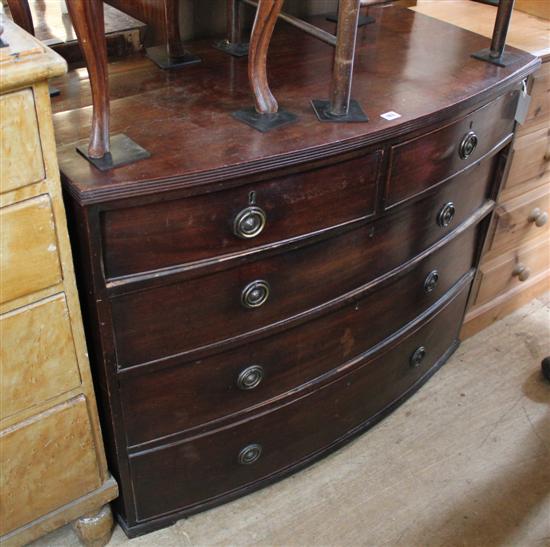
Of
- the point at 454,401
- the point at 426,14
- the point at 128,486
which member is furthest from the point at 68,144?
the point at 454,401

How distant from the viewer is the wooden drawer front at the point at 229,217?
3.53 feet

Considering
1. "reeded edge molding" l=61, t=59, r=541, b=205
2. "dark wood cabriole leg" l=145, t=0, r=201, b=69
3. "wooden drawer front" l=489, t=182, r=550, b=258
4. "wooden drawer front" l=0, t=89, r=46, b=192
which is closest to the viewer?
"wooden drawer front" l=0, t=89, r=46, b=192

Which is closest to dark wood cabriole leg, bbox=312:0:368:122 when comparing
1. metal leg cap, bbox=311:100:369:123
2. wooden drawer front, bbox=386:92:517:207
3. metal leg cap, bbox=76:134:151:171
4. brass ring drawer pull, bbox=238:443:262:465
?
metal leg cap, bbox=311:100:369:123

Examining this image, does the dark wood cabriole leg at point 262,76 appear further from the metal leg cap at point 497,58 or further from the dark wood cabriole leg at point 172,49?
the metal leg cap at point 497,58

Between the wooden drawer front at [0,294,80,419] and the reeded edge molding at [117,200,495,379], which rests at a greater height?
the wooden drawer front at [0,294,80,419]

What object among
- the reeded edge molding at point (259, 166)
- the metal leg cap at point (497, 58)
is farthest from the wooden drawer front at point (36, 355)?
the metal leg cap at point (497, 58)

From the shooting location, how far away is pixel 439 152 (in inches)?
55.2

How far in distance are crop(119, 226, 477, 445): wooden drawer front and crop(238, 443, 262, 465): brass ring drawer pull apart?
0.39ft

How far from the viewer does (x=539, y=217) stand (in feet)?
6.58

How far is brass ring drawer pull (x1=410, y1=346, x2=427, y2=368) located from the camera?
178 cm

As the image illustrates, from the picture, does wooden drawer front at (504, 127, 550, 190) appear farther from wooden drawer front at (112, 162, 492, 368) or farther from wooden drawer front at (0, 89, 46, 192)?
wooden drawer front at (0, 89, 46, 192)

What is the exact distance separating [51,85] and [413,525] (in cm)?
123

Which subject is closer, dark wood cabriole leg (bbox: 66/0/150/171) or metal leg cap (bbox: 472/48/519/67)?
dark wood cabriole leg (bbox: 66/0/150/171)

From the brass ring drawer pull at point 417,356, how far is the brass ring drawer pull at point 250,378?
53 centimetres
